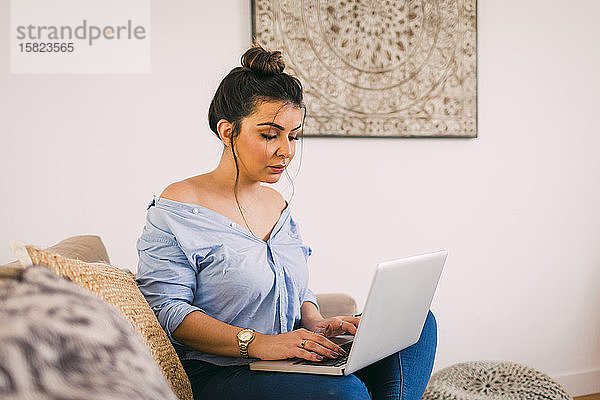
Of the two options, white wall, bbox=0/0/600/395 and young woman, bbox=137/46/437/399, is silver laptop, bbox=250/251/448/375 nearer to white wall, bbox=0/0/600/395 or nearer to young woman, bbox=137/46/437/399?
young woman, bbox=137/46/437/399

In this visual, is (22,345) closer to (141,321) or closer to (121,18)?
(141,321)

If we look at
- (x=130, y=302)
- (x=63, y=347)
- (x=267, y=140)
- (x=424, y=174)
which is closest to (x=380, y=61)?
(x=424, y=174)

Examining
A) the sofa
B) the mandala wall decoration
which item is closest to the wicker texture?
the sofa

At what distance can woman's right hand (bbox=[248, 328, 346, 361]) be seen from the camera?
1.23 meters

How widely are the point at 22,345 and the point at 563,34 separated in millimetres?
2818

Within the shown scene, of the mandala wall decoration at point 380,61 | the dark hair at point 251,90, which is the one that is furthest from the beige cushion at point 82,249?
the mandala wall decoration at point 380,61

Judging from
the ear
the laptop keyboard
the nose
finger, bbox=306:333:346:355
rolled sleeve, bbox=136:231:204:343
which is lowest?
the laptop keyboard

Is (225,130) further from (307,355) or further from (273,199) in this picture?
(307,355)

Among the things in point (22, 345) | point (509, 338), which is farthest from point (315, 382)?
point (509, 338)

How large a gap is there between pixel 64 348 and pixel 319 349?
739 millimetres

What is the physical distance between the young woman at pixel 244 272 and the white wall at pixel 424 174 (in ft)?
2.55

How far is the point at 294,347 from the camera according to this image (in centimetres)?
124

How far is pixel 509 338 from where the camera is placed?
283 cm

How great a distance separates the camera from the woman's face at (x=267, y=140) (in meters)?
1.51
